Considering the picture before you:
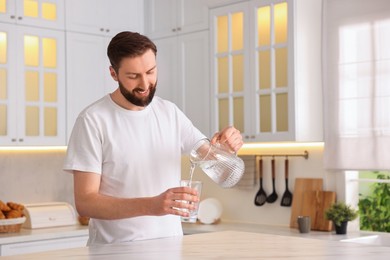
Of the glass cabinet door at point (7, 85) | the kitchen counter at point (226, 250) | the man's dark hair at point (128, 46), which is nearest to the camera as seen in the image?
the kitchen counter at point (226, 250)

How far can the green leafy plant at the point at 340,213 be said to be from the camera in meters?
4.09

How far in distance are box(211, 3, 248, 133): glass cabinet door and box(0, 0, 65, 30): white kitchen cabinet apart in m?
1.10

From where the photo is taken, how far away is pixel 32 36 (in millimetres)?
4582

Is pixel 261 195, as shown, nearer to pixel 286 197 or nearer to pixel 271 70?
pixel 286 197

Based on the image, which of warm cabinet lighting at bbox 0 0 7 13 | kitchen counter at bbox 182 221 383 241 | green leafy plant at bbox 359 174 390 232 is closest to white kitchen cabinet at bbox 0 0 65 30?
warm cabinet lighting at bbox 0 0 7 13

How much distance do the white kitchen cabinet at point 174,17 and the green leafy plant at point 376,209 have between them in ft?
6.89

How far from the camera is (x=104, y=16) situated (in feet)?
16.4

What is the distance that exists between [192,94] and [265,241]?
252cm

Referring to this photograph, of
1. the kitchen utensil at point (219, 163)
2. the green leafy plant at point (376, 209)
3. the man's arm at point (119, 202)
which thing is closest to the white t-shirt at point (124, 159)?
the man's arm at point (119, 202)

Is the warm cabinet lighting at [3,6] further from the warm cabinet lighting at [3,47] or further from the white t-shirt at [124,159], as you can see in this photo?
the white t-shirt at [124,159]

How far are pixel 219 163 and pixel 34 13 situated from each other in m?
2.73

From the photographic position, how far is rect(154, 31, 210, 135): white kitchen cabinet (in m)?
4.73

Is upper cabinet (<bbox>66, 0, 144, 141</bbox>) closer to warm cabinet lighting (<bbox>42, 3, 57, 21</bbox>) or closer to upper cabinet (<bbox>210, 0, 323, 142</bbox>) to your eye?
warm cabinet lighting (<bbox>42, 3, 57, 21</bbox>)

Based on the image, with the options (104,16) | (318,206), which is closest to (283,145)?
(318,206)
